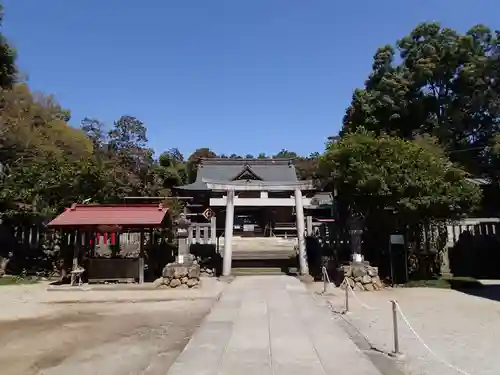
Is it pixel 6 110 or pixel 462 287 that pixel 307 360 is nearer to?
pixel 462 287

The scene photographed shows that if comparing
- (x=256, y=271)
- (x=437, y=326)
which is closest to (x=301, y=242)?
(x=256, y=271)

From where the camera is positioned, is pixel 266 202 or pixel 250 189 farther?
pixel 266 202

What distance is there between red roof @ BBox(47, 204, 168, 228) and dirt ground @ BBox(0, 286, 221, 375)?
9.40 ft

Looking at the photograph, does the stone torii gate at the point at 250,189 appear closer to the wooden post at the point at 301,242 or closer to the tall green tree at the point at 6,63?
the wooden post at the point at 301,242

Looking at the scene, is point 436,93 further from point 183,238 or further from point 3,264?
point 3,264

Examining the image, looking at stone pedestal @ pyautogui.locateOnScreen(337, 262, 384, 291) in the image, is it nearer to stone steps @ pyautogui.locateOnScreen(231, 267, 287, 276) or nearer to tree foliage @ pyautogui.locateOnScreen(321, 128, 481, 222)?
tree foliage @ pyautogui.locateOnScreen(321, 128, 481, 222)

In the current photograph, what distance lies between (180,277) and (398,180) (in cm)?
836

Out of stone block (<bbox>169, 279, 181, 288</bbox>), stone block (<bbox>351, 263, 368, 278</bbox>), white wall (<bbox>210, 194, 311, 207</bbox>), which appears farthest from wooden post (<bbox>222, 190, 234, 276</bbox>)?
white wall (<bbox>210, 194, 311, 207</bbox>)

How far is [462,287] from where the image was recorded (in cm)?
1410

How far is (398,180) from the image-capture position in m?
13.8

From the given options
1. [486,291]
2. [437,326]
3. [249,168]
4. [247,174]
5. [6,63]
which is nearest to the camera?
[437,326]

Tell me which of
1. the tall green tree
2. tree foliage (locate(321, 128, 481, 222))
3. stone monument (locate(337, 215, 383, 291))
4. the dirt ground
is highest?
the tall green tree

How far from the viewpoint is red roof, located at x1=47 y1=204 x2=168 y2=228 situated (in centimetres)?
1473

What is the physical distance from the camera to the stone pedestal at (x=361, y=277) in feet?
44.4
